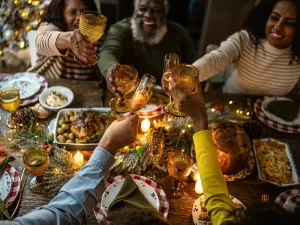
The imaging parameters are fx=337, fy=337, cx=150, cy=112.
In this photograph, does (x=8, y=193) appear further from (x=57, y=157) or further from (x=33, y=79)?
(x=33, y=79)

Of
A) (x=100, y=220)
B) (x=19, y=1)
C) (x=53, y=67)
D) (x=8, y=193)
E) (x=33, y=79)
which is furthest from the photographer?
(x=19, y=1)

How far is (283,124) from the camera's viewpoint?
2.15 metres

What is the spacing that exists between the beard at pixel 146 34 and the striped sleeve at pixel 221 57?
55 cm

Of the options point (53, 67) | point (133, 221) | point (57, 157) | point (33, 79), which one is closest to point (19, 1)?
point (53, 67)

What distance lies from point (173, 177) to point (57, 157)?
0.64 m

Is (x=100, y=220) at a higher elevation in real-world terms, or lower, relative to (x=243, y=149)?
lower

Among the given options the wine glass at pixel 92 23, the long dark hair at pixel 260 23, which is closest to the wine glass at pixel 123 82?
the wine glass at pixel 92 23

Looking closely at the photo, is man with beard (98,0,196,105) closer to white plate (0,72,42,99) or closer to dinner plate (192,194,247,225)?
white plate (0,72,42,99)

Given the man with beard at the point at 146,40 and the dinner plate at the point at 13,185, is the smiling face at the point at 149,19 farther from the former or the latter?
the dinner plate at the point at 13,185

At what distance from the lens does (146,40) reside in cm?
274

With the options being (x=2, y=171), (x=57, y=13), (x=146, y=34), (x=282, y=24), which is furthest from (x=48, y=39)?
(x=282, y=24)

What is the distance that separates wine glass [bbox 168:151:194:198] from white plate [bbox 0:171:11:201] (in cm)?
82

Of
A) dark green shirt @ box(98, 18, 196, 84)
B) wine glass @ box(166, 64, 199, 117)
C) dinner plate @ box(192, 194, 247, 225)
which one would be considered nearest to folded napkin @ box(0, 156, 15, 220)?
dinner plate @ box(192, 194, 247, 225)

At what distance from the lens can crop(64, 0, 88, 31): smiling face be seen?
240cm
